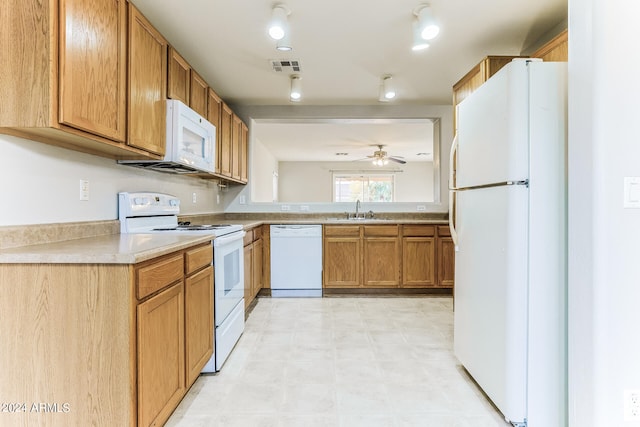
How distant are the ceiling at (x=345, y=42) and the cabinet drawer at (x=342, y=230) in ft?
5.12

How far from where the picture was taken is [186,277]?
1759 mm

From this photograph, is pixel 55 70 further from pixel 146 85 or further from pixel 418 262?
pixel 418 262

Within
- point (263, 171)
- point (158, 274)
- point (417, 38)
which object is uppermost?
point (417, 38)

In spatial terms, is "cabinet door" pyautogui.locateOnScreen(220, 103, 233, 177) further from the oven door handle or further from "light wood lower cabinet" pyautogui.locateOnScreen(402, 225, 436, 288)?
"light wood lower cabinet" pyautogui.locateOnScreen(402, 225, 436, 288)

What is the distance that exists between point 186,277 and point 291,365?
0.99 m

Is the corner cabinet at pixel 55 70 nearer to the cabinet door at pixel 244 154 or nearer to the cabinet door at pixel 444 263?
the cabinet door at pixel 244 154

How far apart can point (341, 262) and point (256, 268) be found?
1016 millimetres

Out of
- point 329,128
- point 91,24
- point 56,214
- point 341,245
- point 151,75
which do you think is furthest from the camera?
point 329,128

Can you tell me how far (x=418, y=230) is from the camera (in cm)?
403

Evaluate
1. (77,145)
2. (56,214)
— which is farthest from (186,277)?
(77,145)

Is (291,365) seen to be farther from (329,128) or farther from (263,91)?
(329,128)

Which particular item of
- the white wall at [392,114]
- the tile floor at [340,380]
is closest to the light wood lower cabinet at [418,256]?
the white wall at [392,114]

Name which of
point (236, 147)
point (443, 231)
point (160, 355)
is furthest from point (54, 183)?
point (443, 231)

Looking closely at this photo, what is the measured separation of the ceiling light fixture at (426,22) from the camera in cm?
221
